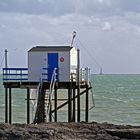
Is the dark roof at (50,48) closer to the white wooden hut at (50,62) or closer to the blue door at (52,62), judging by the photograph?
the white wooden hut at (50,62)

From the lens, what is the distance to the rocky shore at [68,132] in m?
24.2

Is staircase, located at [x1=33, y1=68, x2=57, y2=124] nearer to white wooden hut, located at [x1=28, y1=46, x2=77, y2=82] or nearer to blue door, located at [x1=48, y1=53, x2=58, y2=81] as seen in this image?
blue door, located at [x1=48, y1=53, x2=58, y2=81]

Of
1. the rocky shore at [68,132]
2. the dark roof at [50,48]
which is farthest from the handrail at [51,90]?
the rocky shore at [68,132]

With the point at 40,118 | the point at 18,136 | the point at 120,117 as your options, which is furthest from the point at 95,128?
the point at 120,117

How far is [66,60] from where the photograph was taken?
34.6m

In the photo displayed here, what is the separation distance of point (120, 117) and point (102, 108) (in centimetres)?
1193

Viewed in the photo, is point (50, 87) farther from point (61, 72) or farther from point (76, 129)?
point (76, 129)

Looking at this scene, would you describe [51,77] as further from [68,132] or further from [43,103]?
[68,132]

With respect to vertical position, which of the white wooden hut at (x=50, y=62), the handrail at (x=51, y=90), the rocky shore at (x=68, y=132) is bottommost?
the rocky shore at (x=68, y=132)

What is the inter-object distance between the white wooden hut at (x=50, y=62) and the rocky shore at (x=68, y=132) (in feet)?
24.8

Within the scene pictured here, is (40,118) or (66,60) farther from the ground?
(66,60)

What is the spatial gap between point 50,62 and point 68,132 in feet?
32.8

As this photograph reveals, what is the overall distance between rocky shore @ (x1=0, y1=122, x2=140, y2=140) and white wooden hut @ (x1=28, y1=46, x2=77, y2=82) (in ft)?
24.8

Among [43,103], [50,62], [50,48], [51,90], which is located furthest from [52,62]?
[43,103]
